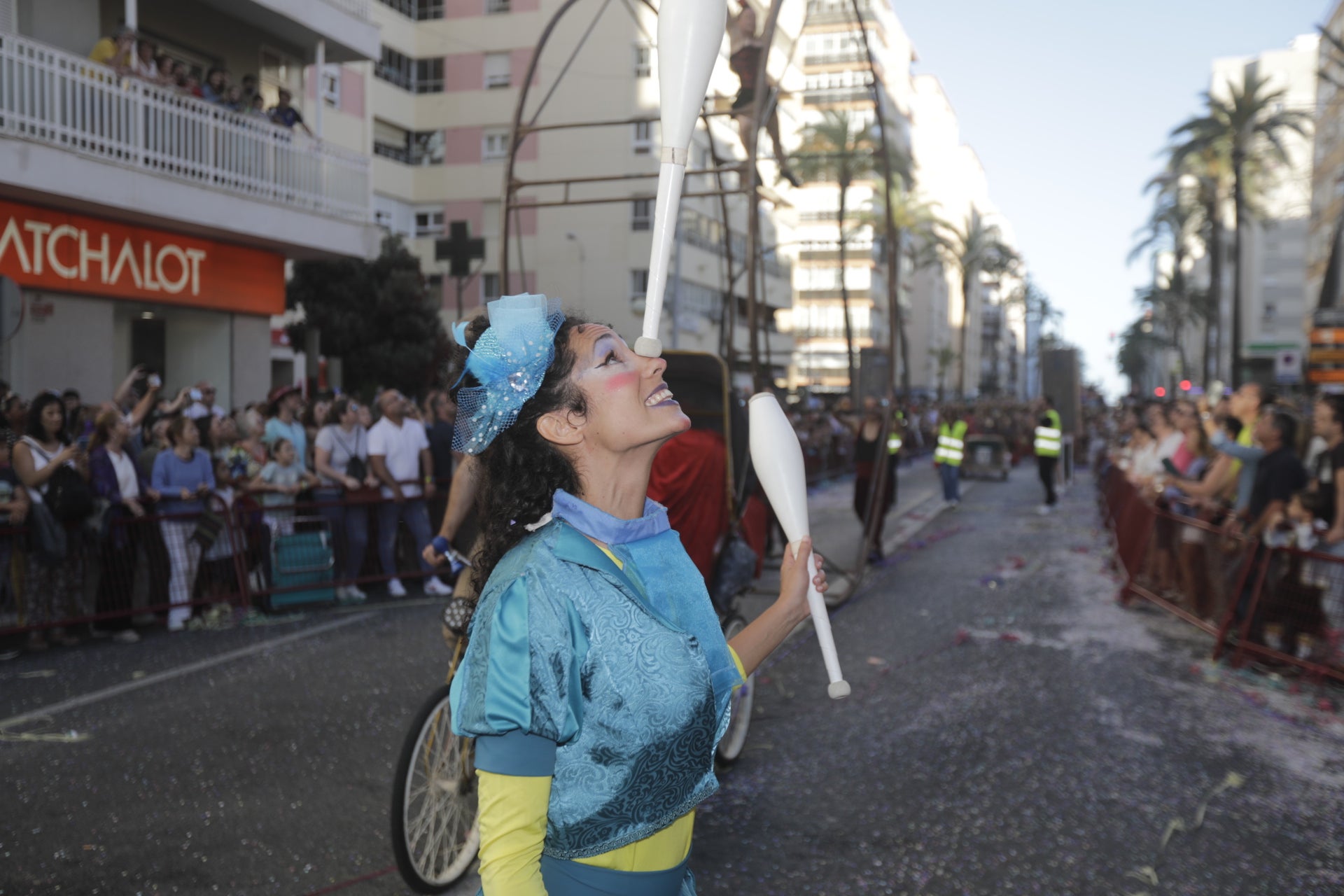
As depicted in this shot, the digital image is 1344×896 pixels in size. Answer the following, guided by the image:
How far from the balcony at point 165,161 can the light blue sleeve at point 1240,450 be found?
13.0m

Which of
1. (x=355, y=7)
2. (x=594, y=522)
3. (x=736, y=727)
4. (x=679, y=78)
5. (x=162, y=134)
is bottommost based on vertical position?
(x=736, y=727)

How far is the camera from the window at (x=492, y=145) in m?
38.8

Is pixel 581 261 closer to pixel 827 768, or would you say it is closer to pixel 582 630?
pixel 827 768

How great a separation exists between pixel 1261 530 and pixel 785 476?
7229 mm

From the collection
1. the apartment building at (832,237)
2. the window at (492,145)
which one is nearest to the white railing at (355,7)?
the window at (492,145)

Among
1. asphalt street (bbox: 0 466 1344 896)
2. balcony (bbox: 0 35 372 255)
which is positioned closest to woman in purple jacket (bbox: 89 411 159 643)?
asphalt street (bbox: 0 466 1344 896)

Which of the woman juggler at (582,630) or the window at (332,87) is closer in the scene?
the woman juggler at (582,630)

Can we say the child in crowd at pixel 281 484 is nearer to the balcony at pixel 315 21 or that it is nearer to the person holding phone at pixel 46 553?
the person holding phone at pixel 46 553

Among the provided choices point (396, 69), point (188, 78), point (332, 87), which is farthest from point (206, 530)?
point (396, 69)

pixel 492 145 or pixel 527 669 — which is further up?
pixel 492 145

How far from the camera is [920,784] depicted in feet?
16.9

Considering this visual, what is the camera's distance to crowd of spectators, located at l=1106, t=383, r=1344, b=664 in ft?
24.3

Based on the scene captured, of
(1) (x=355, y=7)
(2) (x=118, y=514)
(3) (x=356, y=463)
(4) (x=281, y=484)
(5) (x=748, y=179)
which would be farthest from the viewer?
(1) (x=355, y=7)

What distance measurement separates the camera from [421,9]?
40.2m
